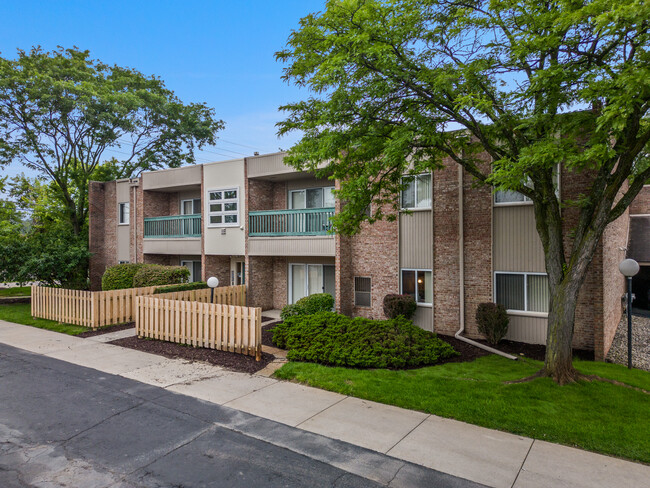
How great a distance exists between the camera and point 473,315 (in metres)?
11.7

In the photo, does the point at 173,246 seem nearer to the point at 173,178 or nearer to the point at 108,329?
the point at 173,178

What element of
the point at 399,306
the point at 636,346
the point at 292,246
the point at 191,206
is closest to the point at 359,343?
the point at 399,306

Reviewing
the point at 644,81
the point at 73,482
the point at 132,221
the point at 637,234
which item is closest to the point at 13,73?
the point at 132,221

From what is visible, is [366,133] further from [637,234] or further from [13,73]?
[13,73]

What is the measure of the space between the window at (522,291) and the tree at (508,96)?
3.32m

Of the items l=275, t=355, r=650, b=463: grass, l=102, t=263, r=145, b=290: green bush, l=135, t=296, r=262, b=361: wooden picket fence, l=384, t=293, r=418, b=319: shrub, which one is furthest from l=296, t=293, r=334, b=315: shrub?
l=102, t=263, r=145, b=290: green bush

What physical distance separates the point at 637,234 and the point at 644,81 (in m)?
16.5

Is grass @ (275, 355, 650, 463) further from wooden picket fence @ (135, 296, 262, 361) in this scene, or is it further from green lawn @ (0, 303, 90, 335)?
green lawn @ (0, 303, 90, 335)

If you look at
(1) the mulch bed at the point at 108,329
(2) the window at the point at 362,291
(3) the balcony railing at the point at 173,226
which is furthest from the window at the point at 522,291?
(3) the balcony railing at the point at 173,226

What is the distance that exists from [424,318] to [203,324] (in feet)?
22.0

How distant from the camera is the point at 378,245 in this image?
531 inches

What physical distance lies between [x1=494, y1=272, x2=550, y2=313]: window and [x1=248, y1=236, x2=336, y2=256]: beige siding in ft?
17.8

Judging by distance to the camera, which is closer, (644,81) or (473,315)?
(644,81)

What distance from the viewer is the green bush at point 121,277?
54.6 feet
